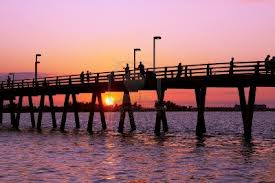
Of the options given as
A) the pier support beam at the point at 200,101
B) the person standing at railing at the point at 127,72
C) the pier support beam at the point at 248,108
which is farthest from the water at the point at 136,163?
the person standing at railing at the point at 127,72

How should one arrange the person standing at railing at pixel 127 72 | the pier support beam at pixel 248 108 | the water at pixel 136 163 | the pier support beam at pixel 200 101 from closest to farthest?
the water at pixel 136 163 < the pier support beam at pixel 248 108 < the pier support beam at pixel 200 101 < the person standing at railing at pixel 127 72

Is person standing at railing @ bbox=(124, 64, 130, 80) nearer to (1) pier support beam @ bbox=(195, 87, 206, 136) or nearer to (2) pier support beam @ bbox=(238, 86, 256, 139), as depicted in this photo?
(1) pier support beam @ bbox=(195, 87, 206, 136)

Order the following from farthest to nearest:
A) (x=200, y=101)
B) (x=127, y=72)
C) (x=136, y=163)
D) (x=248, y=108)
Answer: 1. (x=127, y=72)
2. (x=200, y=101)
3. (x=248, y=108)
4. (x=136, y=163)

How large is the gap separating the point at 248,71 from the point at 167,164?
39.0 ft

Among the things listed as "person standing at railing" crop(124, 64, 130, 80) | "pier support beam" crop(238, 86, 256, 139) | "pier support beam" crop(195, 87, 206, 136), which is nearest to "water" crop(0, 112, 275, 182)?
"pier support beam" crop(238, 86, 256, 139)

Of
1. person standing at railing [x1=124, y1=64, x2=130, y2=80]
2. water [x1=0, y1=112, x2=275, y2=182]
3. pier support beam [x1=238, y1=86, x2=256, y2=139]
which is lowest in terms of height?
water [x1=0, y1=112, x2=275, y2=182]

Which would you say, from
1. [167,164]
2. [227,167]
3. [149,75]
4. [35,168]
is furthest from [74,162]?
[149,75]

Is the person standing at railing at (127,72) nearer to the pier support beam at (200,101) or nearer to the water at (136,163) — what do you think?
the pier support beam at (200,101)

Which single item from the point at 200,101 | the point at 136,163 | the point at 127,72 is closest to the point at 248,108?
the point at 200,101

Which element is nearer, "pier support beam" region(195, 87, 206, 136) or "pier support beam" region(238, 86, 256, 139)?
"pier support beam" region(238, 86, 256, 139)

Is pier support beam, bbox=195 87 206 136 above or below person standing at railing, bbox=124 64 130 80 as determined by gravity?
below

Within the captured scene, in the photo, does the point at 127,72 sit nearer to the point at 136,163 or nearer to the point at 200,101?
the point at 200,101

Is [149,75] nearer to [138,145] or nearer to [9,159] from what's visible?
[138,145]

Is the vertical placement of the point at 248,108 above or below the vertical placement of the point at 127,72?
A: below
